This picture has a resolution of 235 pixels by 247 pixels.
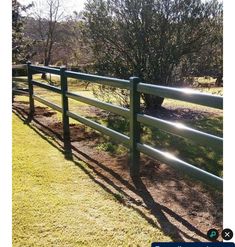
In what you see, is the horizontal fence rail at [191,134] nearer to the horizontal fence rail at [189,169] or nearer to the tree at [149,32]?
the horizontal fence rail at [189,169]

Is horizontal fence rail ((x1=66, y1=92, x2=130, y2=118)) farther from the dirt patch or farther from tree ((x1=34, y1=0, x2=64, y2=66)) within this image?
tree ((x1=34, y1=0, x2=64, y2=66))

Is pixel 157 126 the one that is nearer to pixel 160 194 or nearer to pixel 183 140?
pixel 160 194

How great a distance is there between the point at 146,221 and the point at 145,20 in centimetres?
690

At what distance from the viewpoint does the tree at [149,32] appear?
9.62m

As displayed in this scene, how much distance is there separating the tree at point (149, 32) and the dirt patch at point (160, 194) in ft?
13.3

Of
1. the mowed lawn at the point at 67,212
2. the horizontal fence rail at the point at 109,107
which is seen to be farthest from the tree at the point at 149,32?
the mowed lawn at the point at 67,212

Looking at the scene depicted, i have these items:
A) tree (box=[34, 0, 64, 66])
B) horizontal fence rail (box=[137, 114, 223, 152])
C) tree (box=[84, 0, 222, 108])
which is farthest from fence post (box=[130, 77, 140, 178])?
tree (box=[34, 0, 64, 66])

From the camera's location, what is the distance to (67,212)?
12.5ft

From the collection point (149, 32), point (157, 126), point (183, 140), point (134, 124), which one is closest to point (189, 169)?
point (157, 126)

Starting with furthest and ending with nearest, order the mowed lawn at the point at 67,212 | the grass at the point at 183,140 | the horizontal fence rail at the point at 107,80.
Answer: the grass at the point at 183,140
the horizontal fence rail at the point at 107,80
the mowed lawn at the point at 67,212

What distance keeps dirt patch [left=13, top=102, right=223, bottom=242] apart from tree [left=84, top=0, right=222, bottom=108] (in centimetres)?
407

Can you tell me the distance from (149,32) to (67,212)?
22.0ft

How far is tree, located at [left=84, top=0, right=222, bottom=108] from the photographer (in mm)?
9625
